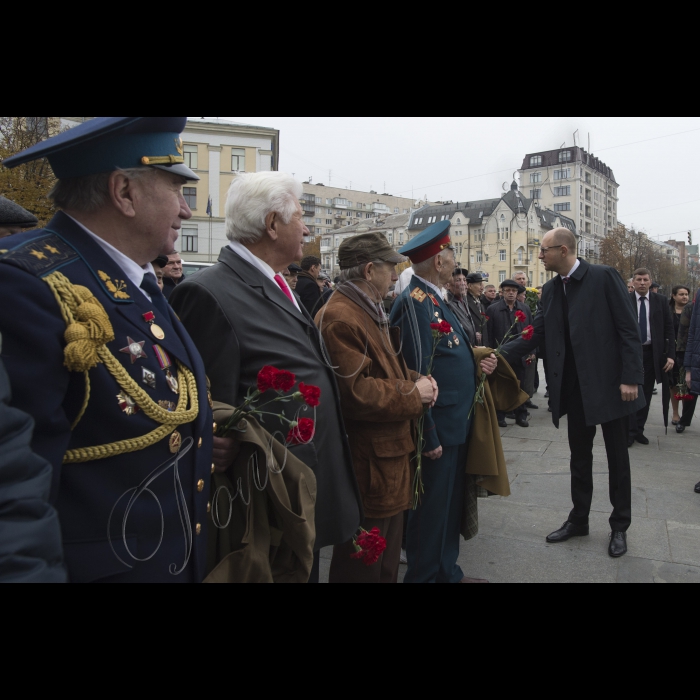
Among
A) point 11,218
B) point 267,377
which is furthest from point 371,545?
point 11,218

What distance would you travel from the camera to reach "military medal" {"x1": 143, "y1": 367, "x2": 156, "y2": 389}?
1.43m

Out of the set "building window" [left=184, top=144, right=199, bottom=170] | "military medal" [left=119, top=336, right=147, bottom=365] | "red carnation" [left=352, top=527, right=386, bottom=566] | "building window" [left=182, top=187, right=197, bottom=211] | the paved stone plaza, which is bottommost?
the paved stone plaza

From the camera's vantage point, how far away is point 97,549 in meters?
1.32

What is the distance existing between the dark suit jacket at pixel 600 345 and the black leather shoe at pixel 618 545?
0.80 meters

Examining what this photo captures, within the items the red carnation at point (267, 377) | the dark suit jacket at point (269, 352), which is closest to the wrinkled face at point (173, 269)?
the dark suit jacket at point (269, 352)

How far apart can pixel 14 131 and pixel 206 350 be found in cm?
1685

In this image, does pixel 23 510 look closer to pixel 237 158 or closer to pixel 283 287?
pixel 283 287

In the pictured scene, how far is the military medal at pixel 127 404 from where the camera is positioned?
1355 millimetres

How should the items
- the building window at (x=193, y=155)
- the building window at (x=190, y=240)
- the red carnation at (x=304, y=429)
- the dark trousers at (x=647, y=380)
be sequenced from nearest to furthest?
1. the red carnation at (x=304, y=429)
2. the dark trousers at (x=647, y=380)
3. the building window at (x=193, y=155)
4. the building window at (x=190, y=240)

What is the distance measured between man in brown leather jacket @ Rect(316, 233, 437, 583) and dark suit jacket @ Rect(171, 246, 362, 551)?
284 mm

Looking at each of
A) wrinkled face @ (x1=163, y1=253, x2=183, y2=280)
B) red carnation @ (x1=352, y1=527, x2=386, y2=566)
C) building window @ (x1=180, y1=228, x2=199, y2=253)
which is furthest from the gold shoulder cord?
building window @ (x1=180, y1=228, x2=199, y2=253)

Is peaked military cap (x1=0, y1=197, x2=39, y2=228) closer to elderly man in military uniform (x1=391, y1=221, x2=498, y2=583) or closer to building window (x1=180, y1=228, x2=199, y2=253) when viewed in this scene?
elderly man in military uniform (x1=391, y1=221, x2=498, y2=583)

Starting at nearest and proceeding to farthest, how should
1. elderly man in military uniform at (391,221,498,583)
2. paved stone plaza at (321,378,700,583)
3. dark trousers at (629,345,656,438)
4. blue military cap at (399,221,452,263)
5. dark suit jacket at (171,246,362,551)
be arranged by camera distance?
dark suit jacket at (171,246,362,551) < elderly man in military uniform at (391,221,498,583) < blue military cap at (399,221,452,263) < paved stone plaza at (321,378,700,583) < dark trousers at (629,345,656,438)

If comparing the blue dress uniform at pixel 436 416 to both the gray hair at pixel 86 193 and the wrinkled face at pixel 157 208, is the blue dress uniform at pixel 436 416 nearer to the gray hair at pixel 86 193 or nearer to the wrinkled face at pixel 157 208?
the wrinkled face at pixel 157 208
